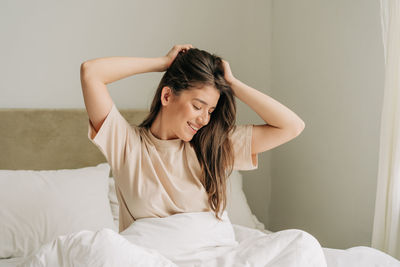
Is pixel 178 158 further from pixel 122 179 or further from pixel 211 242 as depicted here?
pixel 211 242

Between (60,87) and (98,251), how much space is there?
57.0 inches

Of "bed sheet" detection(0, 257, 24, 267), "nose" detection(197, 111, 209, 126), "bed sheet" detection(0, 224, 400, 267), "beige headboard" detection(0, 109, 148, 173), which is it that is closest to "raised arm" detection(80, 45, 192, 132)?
"nose" detection(197, 111, 209, 126)

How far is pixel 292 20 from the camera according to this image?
2.54 m

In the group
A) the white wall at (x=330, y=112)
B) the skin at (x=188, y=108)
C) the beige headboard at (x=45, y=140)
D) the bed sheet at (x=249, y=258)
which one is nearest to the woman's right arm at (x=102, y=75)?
the skin at (x=188, y=108)

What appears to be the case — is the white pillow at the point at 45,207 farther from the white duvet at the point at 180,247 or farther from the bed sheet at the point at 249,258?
the white duvet at the point at 180,247

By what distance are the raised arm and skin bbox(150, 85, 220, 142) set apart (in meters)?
0.10

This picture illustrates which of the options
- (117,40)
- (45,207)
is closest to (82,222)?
(45,207)

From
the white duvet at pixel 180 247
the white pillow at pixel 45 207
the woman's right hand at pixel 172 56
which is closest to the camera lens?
the white duvet at pixel 180 247

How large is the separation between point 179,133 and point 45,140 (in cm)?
100

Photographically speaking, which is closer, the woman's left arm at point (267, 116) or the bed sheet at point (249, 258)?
the bed sheet at point (249, 258)

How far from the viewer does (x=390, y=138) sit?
173 cm

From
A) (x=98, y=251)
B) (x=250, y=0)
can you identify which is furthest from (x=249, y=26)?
(x=98, y=251)

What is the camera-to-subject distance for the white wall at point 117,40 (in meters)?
2.13

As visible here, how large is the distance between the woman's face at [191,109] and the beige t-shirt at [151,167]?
86 mm
